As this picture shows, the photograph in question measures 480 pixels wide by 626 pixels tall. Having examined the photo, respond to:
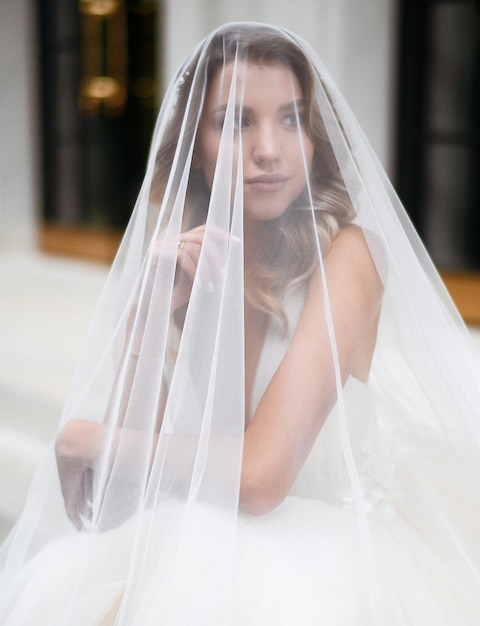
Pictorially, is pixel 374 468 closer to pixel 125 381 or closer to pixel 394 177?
pixel 125 381

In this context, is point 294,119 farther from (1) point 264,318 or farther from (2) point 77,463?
(2) point 77,463

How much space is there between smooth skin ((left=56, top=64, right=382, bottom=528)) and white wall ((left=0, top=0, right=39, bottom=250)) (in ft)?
16.7

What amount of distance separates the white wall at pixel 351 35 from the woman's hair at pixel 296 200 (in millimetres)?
2577

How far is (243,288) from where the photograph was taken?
3.78 feet

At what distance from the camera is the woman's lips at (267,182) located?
3.85 feet

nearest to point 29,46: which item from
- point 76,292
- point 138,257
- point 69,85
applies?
point 69,85

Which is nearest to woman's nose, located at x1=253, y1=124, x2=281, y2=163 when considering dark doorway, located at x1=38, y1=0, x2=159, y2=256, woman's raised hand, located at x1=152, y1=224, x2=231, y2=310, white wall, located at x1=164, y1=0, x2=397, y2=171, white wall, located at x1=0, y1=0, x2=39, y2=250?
woman's raised hand, located at x1=152, y1=224, x2=231, y2=310

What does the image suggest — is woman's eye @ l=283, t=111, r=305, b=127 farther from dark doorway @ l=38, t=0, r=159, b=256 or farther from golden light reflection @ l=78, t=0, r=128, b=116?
golden light reflection @ l=78, t=0, r=128, b=116

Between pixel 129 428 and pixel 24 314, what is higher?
pixel 129 428

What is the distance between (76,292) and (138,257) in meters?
3.44

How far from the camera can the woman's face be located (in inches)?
45.8

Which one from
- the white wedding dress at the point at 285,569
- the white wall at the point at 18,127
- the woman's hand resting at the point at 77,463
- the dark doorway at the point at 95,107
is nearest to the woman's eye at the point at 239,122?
the white wedding dress at the point at 285,569

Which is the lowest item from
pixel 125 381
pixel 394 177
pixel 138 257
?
pixel 394 177

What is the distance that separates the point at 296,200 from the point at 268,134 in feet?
0.34
